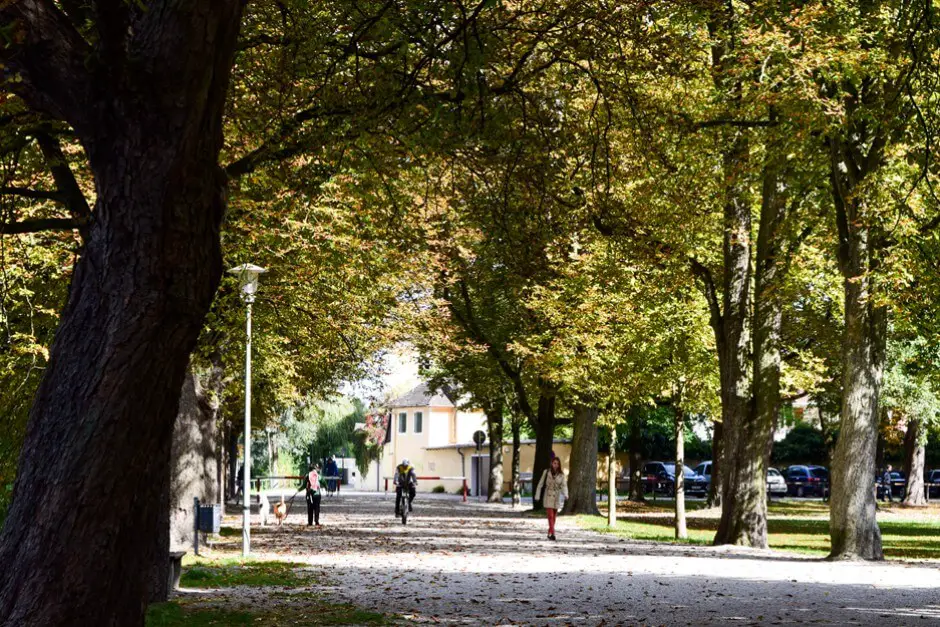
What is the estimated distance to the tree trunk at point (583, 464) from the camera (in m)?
36.1

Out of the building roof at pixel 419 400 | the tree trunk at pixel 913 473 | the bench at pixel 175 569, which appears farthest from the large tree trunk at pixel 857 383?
the building roof at pixel 419 400

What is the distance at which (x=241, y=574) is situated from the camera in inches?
689

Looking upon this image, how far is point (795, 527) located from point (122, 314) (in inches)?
1226

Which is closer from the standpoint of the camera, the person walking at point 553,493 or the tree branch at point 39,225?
the tree branch at point 39,225

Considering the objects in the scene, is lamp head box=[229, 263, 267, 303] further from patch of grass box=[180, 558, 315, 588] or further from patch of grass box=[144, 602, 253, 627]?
patch of grass box=[144, 602, 253, 627]

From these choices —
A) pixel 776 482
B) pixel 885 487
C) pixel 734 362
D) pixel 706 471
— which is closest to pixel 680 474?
pixel 734 362

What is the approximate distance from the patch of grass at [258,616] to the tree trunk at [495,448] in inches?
1481

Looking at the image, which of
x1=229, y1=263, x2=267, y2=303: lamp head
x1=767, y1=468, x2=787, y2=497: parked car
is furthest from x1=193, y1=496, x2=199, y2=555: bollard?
x1=767, y1=468, x2=787, y2=497: parked car

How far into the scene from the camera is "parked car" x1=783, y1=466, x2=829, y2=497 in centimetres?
6675

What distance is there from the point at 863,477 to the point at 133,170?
15.2 m

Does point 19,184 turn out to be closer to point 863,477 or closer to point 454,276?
point 863,477

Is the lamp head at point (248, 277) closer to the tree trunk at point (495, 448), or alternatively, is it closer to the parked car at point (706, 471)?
the tree trunk at point (495, 448)

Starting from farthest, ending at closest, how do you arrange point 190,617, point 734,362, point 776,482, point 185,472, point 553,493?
point 776,482, point 553,493, point 734,362, point 185,472, point 190,617

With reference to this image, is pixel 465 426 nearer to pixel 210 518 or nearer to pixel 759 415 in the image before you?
pixel 759 415
